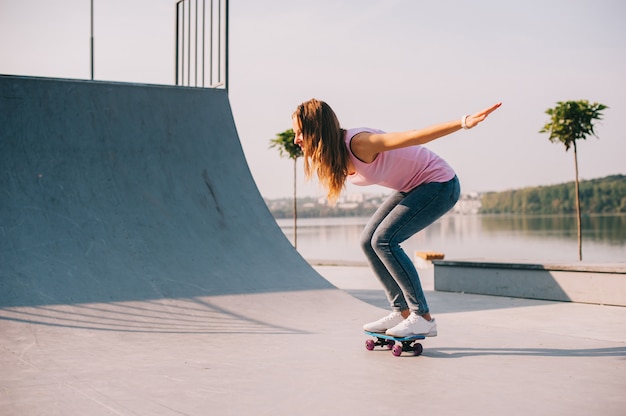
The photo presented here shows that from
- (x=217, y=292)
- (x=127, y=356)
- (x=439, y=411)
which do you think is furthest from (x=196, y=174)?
(x=439, y=411)

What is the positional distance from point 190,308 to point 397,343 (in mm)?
2052

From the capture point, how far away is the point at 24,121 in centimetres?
644

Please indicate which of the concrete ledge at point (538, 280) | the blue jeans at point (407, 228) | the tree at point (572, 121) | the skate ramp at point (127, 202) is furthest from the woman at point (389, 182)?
the tree at point (572, 121)

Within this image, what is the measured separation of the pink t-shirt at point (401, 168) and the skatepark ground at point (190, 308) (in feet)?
3.14

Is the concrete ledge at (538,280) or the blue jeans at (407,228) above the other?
the blue jeans at (407,228)

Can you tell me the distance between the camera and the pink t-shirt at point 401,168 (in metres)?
3.45

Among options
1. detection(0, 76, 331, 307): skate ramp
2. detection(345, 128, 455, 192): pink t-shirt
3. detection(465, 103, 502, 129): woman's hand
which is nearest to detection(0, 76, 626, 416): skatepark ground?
detection(0, 76, 331, 307): skate ramp

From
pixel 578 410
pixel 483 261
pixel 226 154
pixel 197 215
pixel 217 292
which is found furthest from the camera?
pixel 483 261

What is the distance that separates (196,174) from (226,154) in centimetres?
49

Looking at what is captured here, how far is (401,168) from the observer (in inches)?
139

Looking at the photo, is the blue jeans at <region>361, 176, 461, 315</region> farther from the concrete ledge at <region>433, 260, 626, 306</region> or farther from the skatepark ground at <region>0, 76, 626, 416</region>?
the concrete ledge at <region>433, 260, 626, 306</region>

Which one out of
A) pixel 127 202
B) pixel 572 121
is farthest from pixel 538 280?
pixel 572 121

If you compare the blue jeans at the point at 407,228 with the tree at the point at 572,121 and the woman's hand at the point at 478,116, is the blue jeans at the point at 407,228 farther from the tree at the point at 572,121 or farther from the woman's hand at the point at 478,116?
the tree at the point at 572,121

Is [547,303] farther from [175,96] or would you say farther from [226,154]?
[175,96]
